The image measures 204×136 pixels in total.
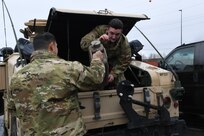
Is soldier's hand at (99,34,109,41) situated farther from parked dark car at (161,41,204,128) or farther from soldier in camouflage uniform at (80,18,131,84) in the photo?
parked dark car at (161,41,204,128)

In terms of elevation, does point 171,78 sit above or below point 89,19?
below

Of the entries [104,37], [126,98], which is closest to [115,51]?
[104,37]

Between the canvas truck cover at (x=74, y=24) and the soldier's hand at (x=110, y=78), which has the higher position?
the canvas truck cover at (x=74, y=24)

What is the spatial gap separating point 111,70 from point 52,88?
2250 mm

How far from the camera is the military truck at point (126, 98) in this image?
504 centimetres

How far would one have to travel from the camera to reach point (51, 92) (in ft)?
11.5

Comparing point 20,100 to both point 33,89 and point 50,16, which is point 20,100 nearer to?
point 33,89

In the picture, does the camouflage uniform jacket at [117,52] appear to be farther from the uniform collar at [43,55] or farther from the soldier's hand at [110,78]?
the uniform collar at [43,55]

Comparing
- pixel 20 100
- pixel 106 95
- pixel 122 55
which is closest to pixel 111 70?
pixel 122 55

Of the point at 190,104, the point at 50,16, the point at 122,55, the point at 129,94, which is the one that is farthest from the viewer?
the point at 190,104

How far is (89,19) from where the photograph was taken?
574 cm

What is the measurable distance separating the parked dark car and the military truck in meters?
2.23

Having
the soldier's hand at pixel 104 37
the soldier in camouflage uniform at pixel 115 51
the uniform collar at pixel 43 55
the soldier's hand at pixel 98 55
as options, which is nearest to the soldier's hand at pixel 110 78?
the soldier in camouflage uniform at pixel 115 51

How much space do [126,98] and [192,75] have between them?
345 cm
